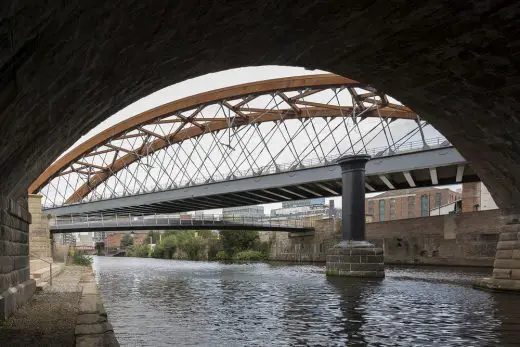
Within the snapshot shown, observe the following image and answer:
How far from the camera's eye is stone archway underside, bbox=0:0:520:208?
492 centimetres

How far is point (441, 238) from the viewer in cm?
5088

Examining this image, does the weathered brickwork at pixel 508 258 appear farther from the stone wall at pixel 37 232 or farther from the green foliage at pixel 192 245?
the green foliage at pixel 192 245

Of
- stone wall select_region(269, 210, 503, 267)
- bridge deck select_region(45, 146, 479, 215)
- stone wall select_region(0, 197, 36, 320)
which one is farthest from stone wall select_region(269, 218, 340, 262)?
stone wall select_region(0, 197, 36, 320)

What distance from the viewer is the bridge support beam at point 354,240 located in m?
Result: 30.4

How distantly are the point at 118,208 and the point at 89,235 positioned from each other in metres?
143

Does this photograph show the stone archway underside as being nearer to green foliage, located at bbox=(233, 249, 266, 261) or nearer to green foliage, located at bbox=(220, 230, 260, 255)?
green foliage, located at bbox=(233, 249, 266, 261)

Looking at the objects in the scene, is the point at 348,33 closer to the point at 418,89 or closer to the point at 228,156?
the point at 418,89

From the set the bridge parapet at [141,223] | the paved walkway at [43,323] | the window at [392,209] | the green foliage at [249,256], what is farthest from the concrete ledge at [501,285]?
the window at [392,209]

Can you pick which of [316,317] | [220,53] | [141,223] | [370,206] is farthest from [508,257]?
[370,206]

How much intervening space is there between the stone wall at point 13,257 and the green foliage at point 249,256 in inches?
2568

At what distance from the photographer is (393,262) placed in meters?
55.8

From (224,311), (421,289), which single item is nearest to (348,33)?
(224,311)

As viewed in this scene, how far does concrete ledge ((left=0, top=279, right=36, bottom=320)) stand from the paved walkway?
0.46ft

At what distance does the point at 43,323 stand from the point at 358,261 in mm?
22952
